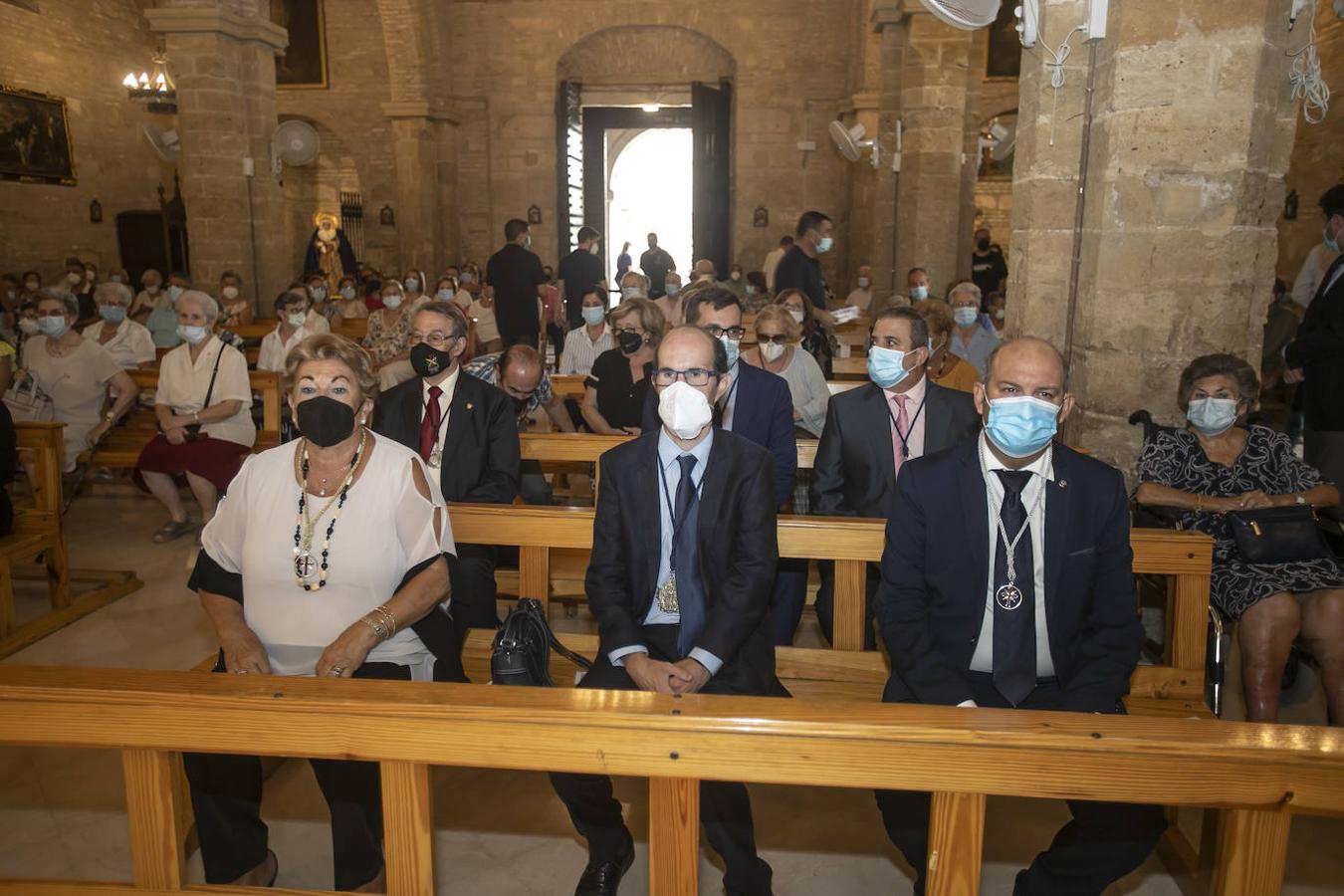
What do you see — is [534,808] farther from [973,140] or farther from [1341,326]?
[973,140]

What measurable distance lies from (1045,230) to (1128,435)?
41.6 inches

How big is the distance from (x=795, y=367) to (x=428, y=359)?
6.57 feet

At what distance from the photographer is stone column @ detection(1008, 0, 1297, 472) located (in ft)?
13.2

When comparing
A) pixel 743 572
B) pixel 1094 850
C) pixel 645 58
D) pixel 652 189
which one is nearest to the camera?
pixel 1094 850

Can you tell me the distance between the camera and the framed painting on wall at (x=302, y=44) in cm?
1855

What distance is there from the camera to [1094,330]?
4.45 m

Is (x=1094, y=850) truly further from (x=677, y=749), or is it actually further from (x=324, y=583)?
Answer: (x=324, y=583)

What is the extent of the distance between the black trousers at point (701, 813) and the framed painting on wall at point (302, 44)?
62.3 feet

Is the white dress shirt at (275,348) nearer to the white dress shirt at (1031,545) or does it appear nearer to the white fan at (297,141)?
the white dress shirt at (1031,545)

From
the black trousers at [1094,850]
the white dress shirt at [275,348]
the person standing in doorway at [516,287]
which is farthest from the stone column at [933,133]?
the black trousers at [1094,850]

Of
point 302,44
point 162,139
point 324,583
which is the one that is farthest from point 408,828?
point 302,44

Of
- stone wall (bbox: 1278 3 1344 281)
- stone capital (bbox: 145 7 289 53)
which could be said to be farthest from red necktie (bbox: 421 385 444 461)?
stone wall (bbox: 1278 3 1344 281)

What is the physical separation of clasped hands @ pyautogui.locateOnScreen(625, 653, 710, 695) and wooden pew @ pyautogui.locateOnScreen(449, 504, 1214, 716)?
69cm

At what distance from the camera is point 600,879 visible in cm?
267
